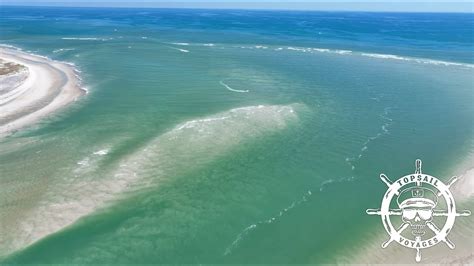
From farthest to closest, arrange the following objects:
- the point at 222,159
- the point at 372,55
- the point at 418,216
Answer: the point at 372,55, the point at 222,159, the point at 418,216

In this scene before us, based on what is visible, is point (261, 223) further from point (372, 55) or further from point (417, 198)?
point (372, 55)

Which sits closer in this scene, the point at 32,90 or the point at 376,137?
the point at 376,137

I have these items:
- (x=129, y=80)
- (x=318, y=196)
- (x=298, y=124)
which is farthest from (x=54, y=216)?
(x=129, y=80)

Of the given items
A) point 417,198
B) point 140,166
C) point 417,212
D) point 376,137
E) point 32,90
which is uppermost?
point 32,90

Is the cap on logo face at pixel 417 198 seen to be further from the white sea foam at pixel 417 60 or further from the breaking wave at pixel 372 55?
the white sea foam at pixel 417 60

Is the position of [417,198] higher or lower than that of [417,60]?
lower

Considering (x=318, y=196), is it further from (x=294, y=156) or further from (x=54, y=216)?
(x=54, y=216)

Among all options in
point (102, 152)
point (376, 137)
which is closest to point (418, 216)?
point (376, 137)
